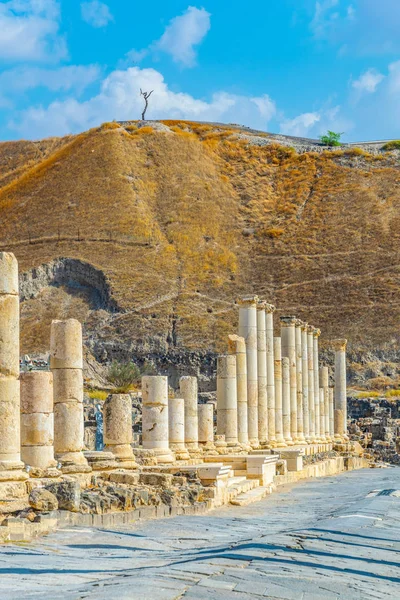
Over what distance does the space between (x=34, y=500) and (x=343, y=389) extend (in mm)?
38646

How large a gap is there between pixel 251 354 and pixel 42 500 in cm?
1855

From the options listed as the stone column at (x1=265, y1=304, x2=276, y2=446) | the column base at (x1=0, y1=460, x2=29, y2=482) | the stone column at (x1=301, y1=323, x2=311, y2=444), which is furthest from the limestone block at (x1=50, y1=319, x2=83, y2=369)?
the stone column at (x1=301, y1=323, x2=311, y2=444)

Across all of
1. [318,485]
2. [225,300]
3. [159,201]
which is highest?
[159,201]

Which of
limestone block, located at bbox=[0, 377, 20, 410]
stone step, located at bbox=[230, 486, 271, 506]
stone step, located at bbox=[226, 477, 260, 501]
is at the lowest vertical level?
stone step, located at bbox=[230, 486, 271, 506]

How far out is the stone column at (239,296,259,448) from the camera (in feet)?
100.0

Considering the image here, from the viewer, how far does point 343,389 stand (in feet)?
165

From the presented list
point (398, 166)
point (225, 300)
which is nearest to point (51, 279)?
point (225, 300)

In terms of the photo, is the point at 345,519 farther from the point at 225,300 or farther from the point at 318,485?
the point at 225,300

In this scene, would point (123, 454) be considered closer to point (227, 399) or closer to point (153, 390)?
point (153, 390)

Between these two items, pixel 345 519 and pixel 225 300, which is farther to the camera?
pixel 225 300

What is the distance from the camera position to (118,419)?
62.0ft

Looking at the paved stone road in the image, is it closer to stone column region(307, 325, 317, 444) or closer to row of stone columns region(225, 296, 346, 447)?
row of stone columns region(225, 296, 346, 447)

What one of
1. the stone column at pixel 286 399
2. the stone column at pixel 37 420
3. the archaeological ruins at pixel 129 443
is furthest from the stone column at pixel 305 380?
the stone column at pixel 37 420

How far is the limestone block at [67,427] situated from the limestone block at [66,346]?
629 millimetres
